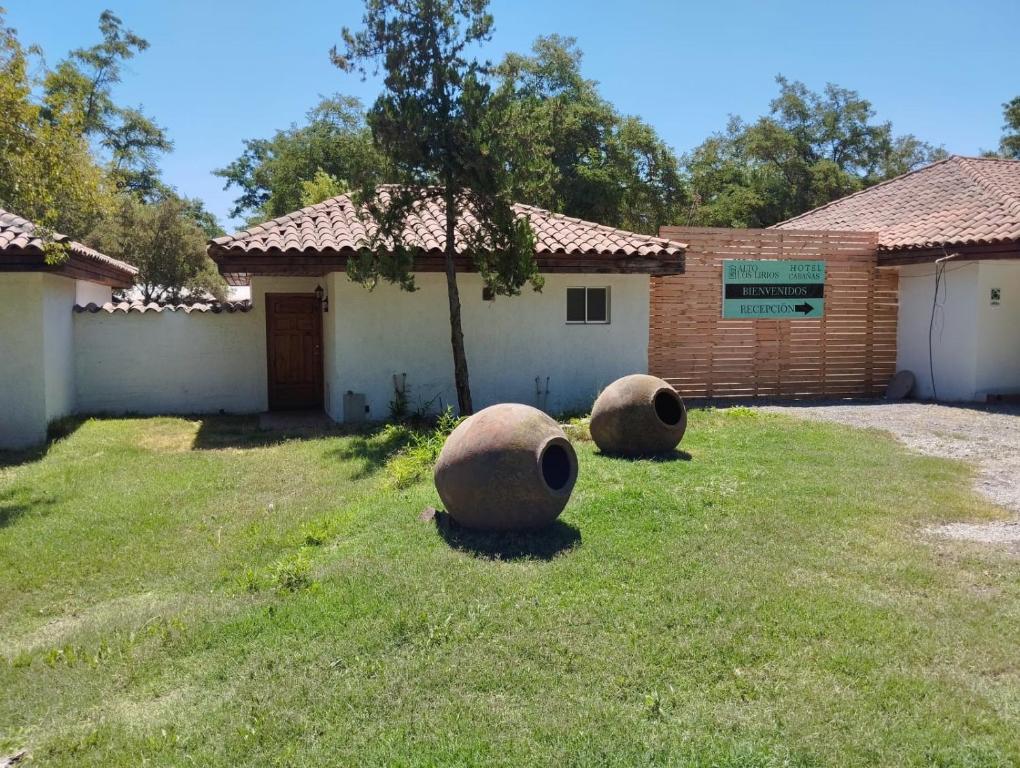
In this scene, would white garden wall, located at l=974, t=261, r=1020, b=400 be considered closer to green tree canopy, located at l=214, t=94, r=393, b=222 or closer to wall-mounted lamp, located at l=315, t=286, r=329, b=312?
wall-mounted lamp, located at l=315, t=286, r=329, b=312

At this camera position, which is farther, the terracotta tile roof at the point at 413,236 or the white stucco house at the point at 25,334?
the terracotta tile roof at the point at 413,236

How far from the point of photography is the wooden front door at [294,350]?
1480cm

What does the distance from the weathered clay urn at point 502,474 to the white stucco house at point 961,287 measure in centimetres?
1068

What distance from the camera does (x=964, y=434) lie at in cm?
1077

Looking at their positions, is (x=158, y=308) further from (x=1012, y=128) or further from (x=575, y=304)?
(x=1012, y=128)

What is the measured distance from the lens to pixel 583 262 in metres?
12.8

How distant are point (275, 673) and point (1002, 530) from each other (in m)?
5.72

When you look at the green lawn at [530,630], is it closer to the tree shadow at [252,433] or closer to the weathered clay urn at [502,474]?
the weathered clay urn at [502,474]

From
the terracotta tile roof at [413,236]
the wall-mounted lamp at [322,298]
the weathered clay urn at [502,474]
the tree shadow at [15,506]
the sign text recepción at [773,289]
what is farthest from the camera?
the sign text recepción at [773,289]

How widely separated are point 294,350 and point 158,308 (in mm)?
2497

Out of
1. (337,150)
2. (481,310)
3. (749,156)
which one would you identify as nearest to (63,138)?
(481,310)

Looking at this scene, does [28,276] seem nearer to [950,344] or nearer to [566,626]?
[566,626]

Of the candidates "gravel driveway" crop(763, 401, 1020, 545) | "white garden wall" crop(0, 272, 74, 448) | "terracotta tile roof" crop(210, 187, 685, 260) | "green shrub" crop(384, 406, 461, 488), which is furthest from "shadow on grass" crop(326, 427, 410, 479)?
"gravel driveway" crop(763, 401, 1020, 545)

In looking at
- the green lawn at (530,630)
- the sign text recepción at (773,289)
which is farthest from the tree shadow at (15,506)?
the sign text recepción at (773,289)
